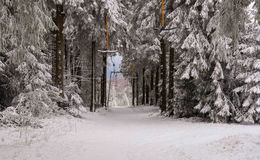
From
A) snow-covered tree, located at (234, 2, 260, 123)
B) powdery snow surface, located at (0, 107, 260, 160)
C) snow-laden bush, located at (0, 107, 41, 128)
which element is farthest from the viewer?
snow-covered tree, located at (234, 2, 260, 123)

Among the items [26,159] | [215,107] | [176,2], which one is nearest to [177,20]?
[176,2]

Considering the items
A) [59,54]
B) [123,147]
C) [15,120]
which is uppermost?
[59,54]

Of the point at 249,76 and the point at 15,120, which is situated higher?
the point at 249,76

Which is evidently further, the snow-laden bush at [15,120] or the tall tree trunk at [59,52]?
the tall tree trunk at [59,52]

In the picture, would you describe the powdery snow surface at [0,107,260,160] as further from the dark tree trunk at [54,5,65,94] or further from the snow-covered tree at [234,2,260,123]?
the snow-covered tree at [234,2,260,123]

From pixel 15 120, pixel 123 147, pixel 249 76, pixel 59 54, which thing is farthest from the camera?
pixel 59 54

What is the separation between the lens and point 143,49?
3042 centimetres

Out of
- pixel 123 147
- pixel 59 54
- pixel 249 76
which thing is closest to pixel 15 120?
pixel 123 147

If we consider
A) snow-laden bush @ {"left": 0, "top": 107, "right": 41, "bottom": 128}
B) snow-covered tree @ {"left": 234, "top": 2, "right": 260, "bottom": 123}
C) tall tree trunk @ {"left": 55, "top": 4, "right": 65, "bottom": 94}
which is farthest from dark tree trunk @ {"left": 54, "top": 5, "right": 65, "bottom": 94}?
snow-covered tree @ {"left": 234, "top": 2, "right": 260, "bottom": 123}

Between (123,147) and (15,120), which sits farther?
(15,120)

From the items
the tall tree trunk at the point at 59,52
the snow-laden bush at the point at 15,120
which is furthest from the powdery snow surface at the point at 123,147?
the tall tree trunk at the point at 59,52

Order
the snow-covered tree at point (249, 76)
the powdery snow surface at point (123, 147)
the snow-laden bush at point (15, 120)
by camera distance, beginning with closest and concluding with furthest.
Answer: the powdery snow surface at point (123, 147)
the snow-laden bush at point (15, 120)
the snow-covered tree at point (249, 76)

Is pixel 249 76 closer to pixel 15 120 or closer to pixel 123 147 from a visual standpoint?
pixel 123 147

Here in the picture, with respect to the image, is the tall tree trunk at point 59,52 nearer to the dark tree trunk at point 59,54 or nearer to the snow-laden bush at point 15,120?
the dark tree trunk at point 59,54
